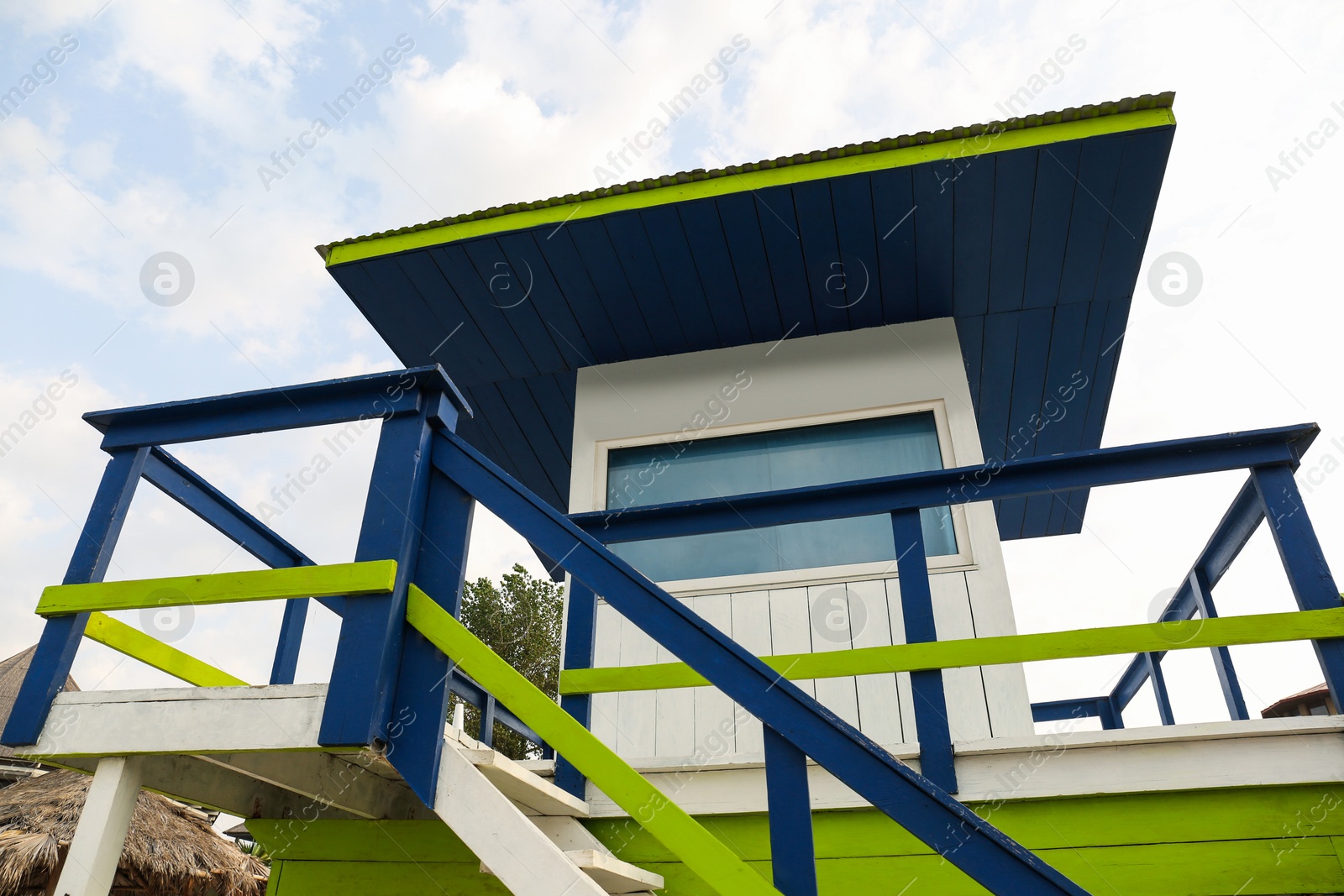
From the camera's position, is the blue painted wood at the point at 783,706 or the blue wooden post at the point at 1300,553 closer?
the blue painted wood at the point at 783,706

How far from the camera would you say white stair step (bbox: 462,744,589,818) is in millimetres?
1934

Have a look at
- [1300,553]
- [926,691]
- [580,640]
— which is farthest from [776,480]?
[1300,553]

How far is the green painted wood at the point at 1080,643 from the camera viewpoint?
86.2 inches

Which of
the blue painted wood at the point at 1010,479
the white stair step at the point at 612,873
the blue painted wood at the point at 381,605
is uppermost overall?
the blue painted wood at the point at 1010,479

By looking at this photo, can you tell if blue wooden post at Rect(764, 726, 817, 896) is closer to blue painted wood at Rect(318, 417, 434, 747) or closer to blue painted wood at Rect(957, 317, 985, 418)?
blue painted wood at Rect(318, 417, 434, 747)

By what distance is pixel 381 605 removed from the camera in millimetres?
1758

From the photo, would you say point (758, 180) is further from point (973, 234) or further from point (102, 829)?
point (102, 829)

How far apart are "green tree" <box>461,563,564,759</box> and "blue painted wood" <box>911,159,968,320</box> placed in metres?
15.7

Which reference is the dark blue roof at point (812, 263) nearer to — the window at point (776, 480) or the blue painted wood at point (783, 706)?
the window at point (776, 480)

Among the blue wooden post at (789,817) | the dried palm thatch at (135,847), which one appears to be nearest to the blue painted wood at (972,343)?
Answer: the blue wooden post at (789,817)

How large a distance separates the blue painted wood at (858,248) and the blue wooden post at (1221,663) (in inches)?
95.8

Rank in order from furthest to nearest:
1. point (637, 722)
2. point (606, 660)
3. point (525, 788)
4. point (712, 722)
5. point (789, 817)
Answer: point (606, 660), point (637, 722), point (712, 722), point (525, 788), point (789, 817)

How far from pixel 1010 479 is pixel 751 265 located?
2513mm

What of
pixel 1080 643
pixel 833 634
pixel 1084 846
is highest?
pixel 833 634
